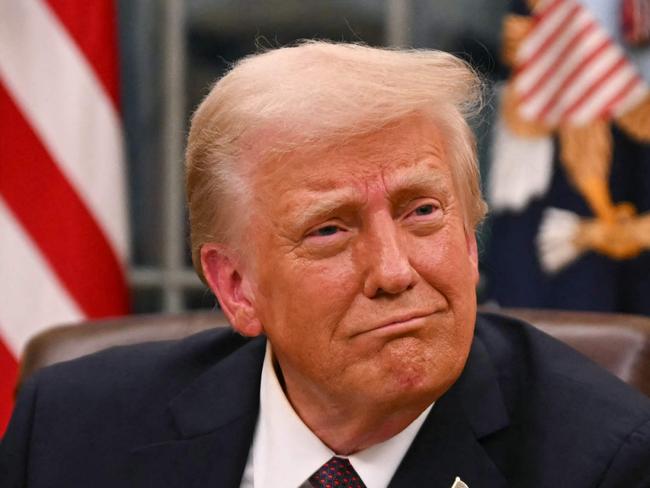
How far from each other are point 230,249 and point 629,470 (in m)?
0.72

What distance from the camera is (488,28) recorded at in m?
3.81

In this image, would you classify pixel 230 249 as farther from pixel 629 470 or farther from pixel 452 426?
pixel 629 470

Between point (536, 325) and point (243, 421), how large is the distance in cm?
60

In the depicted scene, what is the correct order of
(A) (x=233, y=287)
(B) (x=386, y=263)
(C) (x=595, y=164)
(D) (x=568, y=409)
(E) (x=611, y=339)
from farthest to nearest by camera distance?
(C) (x=595, y=164) < (E) (x=611, y=339) < (A) (x=233, y=287) < (D) (x=568, y=409) < (B) (x=386, y=263)

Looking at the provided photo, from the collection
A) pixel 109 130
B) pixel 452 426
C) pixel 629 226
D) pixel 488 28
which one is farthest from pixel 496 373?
pixel 488 28

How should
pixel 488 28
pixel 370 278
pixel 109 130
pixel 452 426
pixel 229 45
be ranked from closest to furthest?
1. pixel 370 278
2. pixel 452 426
3. pixel 109 130
4. pixel 488 28
5. pixel 229 45

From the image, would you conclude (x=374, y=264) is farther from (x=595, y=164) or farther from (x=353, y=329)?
(x=595, y=164)

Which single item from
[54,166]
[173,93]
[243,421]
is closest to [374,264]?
[243,421]

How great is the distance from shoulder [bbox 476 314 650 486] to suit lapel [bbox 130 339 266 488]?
17.3 inches

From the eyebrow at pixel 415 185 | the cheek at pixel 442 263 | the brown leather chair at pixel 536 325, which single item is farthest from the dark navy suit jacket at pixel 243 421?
the eyebrow at pixel 415 185

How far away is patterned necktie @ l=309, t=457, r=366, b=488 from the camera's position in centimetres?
186

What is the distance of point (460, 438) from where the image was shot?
1.86 meters

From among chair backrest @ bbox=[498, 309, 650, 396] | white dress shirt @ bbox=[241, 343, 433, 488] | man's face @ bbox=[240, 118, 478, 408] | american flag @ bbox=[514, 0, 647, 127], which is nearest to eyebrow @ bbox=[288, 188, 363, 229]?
man's face @ bbox=[240, 118, 478, 408]

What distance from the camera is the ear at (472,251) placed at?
1848 mm
